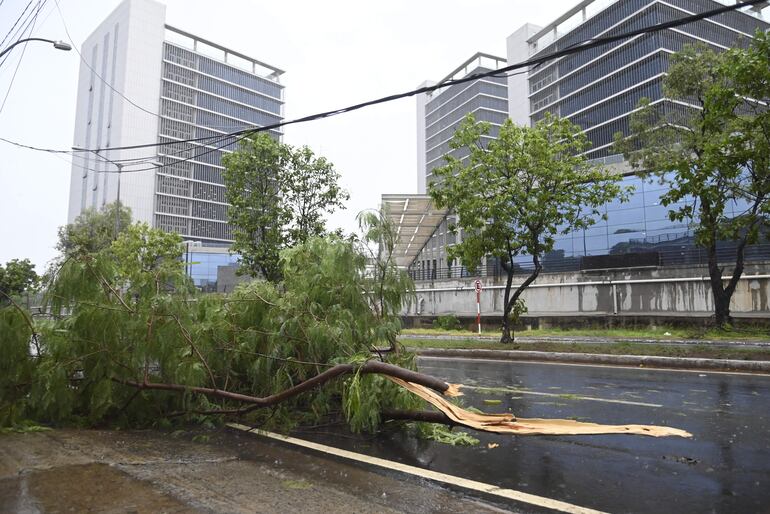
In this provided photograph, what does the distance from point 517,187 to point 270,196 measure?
10621mm

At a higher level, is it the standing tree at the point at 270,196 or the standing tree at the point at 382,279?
the standing tree at the point at 270,196

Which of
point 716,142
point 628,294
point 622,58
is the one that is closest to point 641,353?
point 716,142

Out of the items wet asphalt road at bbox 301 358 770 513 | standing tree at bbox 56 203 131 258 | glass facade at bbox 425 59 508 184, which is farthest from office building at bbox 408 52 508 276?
wet asphalt road at bbox 301 358 770 513

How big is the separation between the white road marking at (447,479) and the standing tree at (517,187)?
1219 cm

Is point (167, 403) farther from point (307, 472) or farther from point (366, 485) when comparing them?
point (366, 485)

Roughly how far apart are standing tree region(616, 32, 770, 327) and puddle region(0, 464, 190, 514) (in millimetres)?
13286

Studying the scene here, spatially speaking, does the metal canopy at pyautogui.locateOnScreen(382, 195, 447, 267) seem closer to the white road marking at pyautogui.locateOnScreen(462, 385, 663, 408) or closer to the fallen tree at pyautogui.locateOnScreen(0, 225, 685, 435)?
the white road marking at pyautogui.locateOnScreen(462, 385, 663, 408)

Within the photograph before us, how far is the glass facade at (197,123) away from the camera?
92.8m

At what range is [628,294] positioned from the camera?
961 inches

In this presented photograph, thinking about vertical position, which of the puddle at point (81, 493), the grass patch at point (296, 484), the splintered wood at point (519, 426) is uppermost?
the splintered wood at point (519, 426)

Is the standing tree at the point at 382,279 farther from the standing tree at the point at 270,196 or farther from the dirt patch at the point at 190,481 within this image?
the standing tree at the point at 270,196

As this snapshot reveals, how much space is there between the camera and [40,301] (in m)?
6.05

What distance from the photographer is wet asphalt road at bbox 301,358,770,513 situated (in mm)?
3859

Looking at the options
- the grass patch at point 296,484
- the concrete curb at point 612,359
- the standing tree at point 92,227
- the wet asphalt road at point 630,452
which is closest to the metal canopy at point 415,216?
the concrete curb at point 612,359
